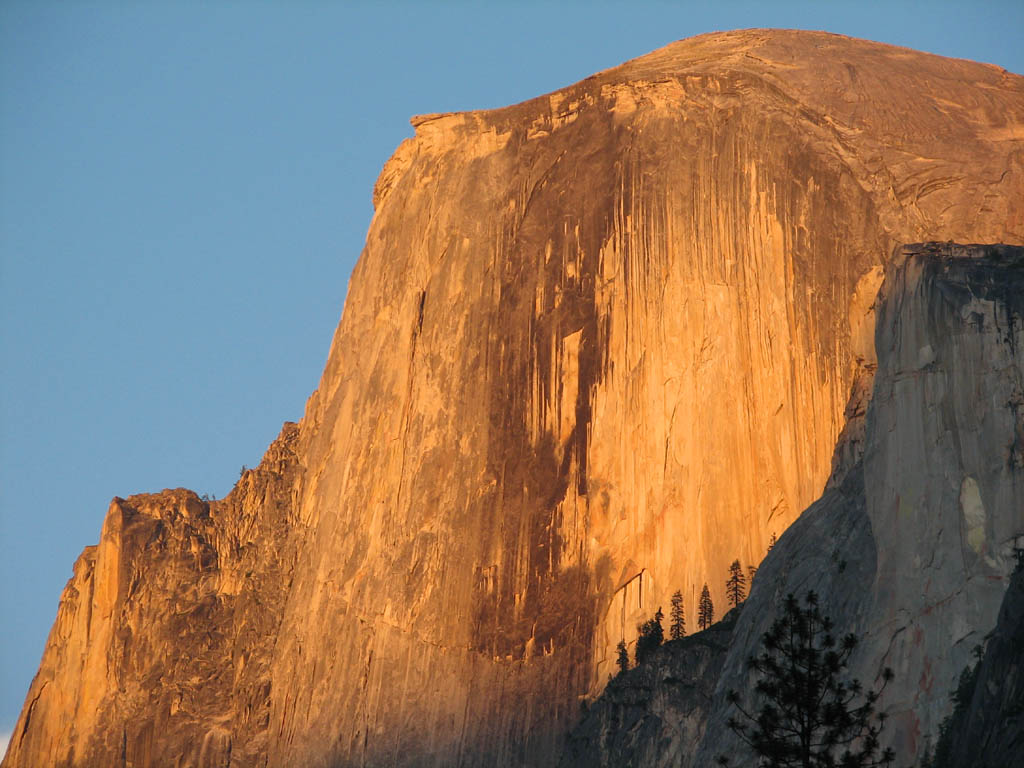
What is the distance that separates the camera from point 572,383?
80250 mm

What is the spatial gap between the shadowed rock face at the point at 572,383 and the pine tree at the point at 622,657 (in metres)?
0.72

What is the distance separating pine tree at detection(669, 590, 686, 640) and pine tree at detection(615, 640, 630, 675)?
7.55 feet

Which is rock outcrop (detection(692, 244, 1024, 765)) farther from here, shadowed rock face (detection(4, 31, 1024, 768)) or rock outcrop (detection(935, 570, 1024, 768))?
shadowed rock face (detection(4, 31, 1024, 768))

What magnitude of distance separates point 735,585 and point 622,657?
571cm

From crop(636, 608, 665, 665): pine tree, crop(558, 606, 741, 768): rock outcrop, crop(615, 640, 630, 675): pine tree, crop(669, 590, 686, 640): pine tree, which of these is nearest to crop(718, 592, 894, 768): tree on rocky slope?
crop(558, 606, 741, 768): rock outcrop

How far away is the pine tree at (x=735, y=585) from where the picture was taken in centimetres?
6987

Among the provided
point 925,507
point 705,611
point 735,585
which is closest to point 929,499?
point 925,507

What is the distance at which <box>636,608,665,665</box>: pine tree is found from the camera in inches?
2663

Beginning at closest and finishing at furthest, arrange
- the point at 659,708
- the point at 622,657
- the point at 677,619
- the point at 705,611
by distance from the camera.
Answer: the point at 659,708 → the point at 705,611 → the point at 677,619 → the point at 622,657

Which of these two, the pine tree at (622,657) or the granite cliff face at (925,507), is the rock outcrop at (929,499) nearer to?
the granite cliff face at (925,507)

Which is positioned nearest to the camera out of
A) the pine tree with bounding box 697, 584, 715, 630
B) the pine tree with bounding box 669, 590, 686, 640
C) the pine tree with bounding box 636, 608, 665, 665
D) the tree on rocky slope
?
the tree on rocky slope

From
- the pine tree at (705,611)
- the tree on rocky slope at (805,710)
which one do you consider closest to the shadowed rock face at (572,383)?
the pine tree at (705,611)

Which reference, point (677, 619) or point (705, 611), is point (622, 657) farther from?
point (705, 611)

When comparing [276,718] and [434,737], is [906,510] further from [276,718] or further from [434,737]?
[276,718]
